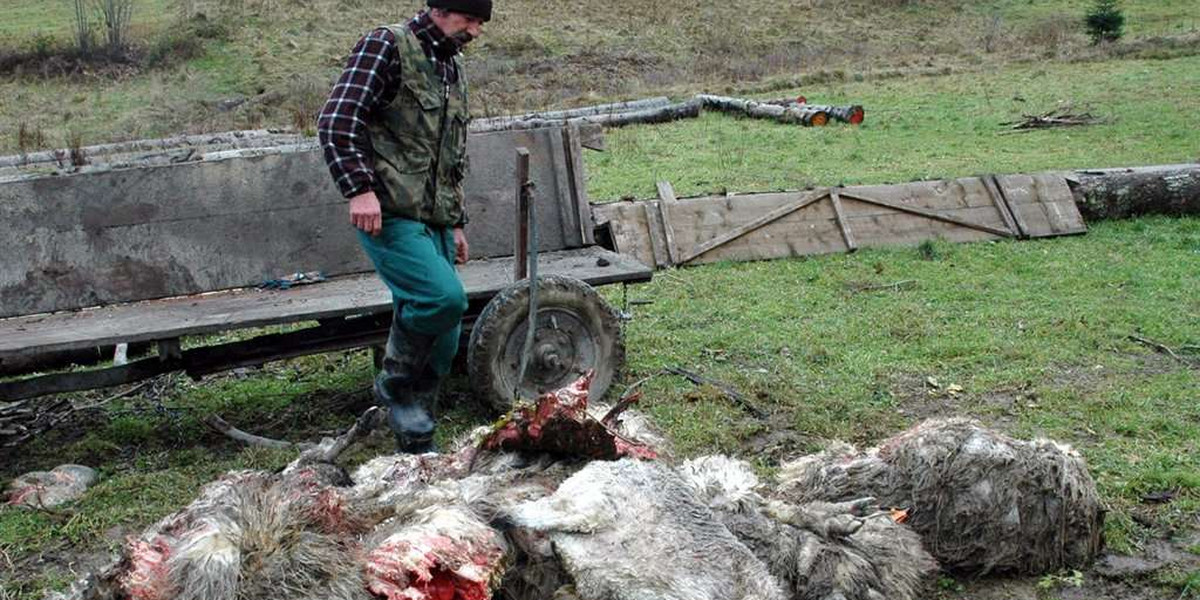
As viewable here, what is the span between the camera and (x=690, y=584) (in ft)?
9.70

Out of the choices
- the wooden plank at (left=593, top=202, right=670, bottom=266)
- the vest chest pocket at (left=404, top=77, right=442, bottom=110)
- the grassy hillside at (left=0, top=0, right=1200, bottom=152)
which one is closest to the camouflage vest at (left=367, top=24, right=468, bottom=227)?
the vest chest pocket at (left=404, top=77, right=442, bottom=110)

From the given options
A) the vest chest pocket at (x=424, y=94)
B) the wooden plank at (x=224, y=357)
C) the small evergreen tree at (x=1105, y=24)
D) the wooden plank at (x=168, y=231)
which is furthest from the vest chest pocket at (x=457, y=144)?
the small evergreen tree at (x=1105, y=24)

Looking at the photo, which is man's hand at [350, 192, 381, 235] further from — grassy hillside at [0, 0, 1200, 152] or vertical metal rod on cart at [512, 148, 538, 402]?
grassy hillside at [0, 0, 1200, 152]

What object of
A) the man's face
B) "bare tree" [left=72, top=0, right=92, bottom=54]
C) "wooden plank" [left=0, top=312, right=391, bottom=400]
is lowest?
"bare tree" [left=72, top=0, right=92, bottom=54]

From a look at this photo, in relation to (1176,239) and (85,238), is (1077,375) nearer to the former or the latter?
(1176,239)

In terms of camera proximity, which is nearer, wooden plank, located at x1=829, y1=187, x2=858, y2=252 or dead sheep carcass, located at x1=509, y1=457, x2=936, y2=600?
dead sheep carcass, located at x1=509, y1=457, x2=936, y2=600

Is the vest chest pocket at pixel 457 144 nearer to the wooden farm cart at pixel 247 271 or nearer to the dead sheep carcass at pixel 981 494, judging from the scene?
the wooden farm cart at pixel 247 271

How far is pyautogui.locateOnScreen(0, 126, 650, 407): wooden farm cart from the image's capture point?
19.0 feet

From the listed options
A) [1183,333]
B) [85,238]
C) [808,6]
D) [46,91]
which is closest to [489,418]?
[85,238]

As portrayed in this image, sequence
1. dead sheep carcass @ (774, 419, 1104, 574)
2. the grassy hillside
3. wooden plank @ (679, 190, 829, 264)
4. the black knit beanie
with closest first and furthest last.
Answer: dead sheep carcass @ (774, 419, 1104, 574)
the black knit beanie
wooden plank @ (679, 190, 829, 264)
the grassy hillside

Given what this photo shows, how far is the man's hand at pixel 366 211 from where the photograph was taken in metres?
4.70

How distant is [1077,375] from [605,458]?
165 inches

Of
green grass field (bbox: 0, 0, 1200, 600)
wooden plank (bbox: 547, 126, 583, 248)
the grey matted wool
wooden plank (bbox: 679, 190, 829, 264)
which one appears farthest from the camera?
wooden plank (bbox: 679, 190, 829, 264)

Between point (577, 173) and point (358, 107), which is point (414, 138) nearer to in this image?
point (358, 107)
